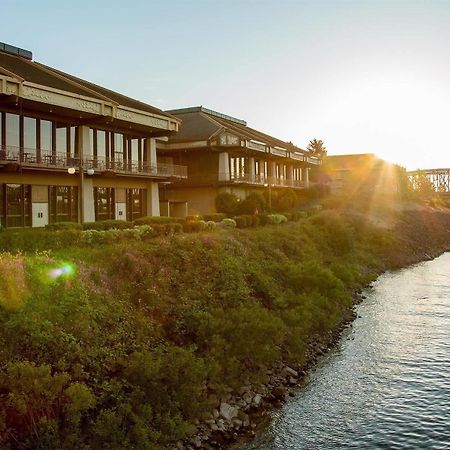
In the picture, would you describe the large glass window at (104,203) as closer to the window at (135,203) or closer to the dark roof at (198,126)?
the window at (135,203)

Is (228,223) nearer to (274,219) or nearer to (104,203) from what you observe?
(274,219)

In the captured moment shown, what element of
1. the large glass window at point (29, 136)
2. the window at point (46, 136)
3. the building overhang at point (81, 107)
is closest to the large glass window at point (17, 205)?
the large glass window at point (29, 136)

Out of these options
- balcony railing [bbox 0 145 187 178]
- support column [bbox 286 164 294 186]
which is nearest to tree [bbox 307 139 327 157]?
support column [bbox 286 164 294 186]

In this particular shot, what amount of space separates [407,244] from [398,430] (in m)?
40.2

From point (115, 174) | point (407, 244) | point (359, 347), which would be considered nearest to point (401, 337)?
point (359, 347)

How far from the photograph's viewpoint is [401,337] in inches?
840

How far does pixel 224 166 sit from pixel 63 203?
20731mm

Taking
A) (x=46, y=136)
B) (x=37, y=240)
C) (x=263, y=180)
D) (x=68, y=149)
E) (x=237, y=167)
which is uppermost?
(x=237, y=167)

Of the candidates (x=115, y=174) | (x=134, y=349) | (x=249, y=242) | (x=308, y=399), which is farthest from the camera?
(x=115, y=174)

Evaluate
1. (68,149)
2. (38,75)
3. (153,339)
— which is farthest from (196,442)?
(38,75)

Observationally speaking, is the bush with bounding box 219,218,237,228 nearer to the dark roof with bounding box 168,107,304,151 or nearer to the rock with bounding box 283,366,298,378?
the rock with bounding box 283,366,298,378

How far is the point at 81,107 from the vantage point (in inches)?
1180

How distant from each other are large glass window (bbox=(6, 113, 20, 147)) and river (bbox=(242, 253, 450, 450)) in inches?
835

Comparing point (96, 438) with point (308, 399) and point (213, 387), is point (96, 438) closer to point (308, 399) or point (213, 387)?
point (213, 387)
